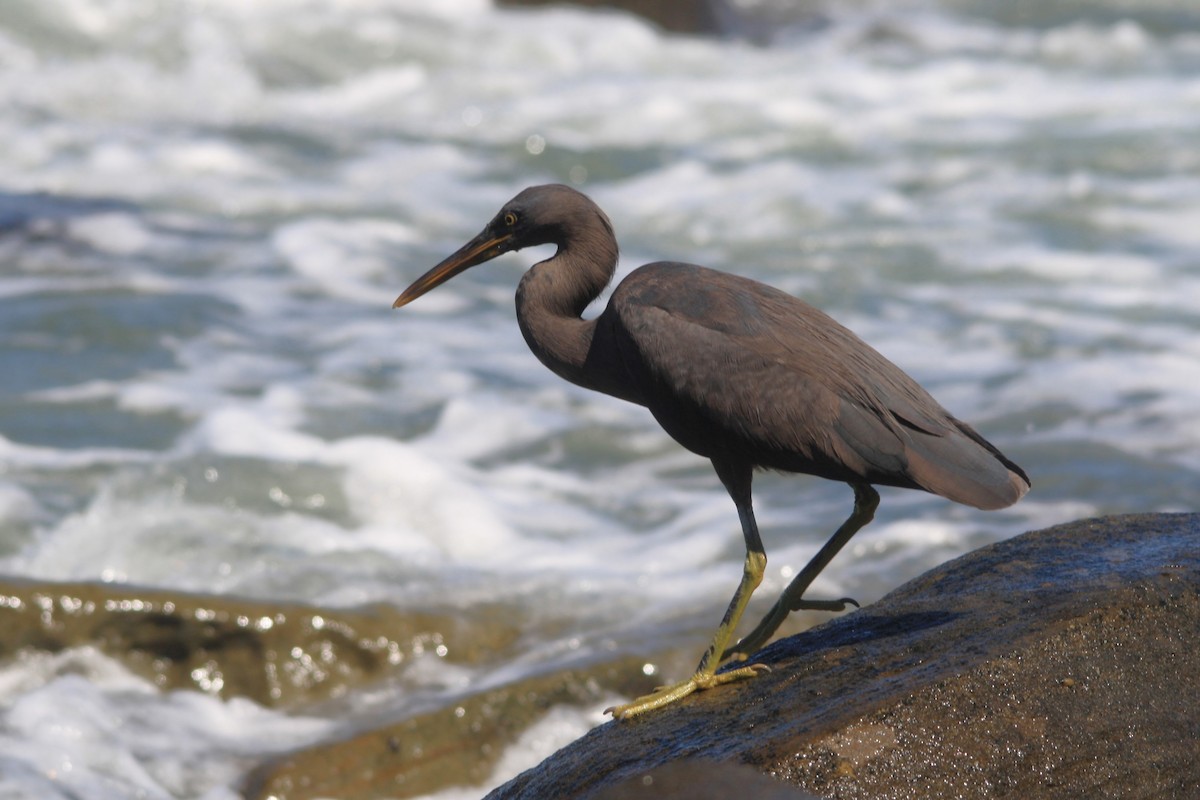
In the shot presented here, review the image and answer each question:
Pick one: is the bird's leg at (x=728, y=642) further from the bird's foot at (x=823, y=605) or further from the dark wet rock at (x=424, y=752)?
the dark wet rock at (x=424, y=752)

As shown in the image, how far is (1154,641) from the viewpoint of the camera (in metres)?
3.21

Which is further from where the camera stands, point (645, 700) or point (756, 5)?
point (756, 5)

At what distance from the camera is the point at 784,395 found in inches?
139

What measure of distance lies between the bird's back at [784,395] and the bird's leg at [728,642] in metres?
0.09

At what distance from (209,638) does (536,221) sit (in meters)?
2.08

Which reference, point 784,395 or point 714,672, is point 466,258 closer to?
point 784,395

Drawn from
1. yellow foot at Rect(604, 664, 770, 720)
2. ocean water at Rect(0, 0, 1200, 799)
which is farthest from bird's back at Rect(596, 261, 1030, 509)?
ocean water at Rect(0, 0, 1200, 799)

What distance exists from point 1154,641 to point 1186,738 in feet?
0.79

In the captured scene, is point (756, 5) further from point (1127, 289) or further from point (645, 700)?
point (645, 700)

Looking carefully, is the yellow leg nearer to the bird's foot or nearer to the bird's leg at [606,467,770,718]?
the bird's leg at [606,467,770,718]

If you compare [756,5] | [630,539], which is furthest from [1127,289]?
[756,5]

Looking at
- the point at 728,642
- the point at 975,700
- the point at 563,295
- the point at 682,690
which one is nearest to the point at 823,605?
the point at 728,642

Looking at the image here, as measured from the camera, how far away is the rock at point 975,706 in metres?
2.92

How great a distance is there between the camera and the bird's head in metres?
4.23
